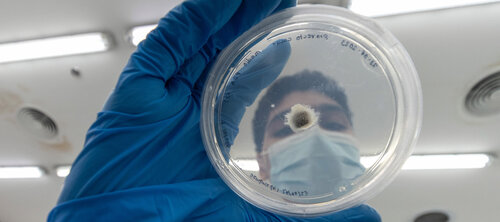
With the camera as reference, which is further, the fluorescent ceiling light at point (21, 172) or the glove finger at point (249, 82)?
the fluorescent ceiling light at point (21, 172)

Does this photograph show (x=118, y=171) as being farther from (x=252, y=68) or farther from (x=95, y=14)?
(x=95, y=14)

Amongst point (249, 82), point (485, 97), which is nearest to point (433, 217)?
point (485, 97)

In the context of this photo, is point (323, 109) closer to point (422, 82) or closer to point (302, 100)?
point (302, 100)

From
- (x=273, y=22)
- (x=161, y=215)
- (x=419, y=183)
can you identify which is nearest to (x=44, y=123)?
(x=161, y=215)

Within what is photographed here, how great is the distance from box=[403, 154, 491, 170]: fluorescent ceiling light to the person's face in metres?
1.02

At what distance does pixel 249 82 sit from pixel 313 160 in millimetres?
272

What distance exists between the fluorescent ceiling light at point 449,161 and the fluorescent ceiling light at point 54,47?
1619 mm

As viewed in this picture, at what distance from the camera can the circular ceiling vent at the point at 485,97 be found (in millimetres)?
1389

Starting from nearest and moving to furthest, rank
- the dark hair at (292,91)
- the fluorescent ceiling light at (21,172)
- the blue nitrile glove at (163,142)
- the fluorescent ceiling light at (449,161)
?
the blue nitrile glove at (163,142), the dark hair at (292,91), the fluorescent ceiling light at (449,161), the fluorescent ceiling light at (21,172)

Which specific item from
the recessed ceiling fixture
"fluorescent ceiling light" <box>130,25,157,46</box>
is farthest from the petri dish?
the recessed ceiling fixture

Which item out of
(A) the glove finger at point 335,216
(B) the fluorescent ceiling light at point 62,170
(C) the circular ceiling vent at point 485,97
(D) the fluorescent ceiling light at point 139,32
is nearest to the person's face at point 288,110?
(A) the glove finger at point 335,216

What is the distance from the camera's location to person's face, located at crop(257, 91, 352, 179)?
0.82 m

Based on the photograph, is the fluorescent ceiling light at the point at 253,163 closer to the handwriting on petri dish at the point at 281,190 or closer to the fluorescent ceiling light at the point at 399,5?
the handwriting on petri dish at the point at 281,190

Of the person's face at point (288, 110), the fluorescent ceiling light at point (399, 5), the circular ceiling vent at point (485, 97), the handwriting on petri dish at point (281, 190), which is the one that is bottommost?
the handwriting on petri dish at point (281, 190)
